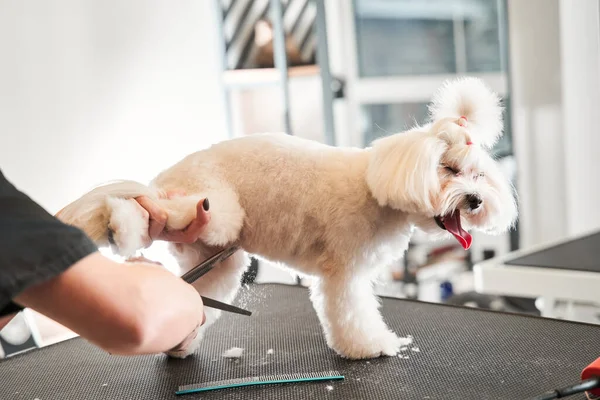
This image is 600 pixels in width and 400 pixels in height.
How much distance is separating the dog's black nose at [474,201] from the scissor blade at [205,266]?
1.17 feet

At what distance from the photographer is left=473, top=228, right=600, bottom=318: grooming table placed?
1.44 m

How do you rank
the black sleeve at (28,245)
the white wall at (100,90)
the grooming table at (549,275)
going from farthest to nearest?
the white wall at (100,90) → the grooming table at (549,275) → the black sleeve at (28,245)

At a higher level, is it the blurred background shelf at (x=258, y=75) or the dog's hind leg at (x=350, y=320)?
the blurred background shelf at (x=258, y=75)

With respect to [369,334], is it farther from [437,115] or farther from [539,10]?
[539,10]

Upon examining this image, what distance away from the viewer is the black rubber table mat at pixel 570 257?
4.99 feet

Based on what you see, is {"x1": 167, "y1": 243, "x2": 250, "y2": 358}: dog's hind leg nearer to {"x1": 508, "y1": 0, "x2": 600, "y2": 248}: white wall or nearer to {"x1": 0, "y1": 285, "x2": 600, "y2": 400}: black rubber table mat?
{"x1": 0, "y1": 285, "x2": 600, "y2": 400}: black rubber table mat

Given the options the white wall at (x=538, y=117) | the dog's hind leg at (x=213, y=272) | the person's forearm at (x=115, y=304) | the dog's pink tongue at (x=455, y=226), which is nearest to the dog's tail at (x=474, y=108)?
the dog's pink tongue at (x=455, y=226)

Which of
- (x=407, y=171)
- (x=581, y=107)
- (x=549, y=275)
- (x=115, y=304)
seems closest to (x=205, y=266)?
(x=407, y=171)

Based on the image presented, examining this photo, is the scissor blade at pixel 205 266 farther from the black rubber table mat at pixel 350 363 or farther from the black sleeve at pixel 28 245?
the black sleeve at pixel 28 245

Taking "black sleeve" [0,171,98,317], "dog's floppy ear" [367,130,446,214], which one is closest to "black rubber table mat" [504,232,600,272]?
"dog's floppy ear" [367,130,446,214]

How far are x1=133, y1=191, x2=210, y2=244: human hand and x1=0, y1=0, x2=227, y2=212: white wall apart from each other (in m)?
1.53

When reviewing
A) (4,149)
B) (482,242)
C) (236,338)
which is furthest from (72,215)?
(482,242)

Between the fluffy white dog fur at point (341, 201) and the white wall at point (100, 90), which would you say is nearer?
the fluffy white dog fur at point (341, 201)

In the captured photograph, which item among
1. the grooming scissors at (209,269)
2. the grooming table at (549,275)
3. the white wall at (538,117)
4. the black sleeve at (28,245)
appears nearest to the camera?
the black sleeve at (28,245)
